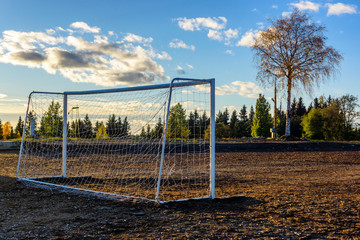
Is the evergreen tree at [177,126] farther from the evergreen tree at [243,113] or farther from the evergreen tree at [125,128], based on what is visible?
the evergreen tree at [243,113]

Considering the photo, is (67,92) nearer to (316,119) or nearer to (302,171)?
(302,171)

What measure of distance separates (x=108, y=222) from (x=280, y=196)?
3.54 metres

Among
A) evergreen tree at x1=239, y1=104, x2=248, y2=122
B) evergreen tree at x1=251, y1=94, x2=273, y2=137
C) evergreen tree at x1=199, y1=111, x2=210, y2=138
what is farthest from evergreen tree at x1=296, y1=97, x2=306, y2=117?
evergreen tree at x1=199, y1=111, x2=210, y2=138

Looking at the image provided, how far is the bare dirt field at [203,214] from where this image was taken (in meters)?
4.07

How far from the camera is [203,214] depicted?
4.75m

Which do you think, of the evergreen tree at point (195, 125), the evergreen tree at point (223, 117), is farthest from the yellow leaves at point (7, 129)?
the evergreen tree at point (195, 125)

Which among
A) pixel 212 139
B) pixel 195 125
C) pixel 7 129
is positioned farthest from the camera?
pixel 7 129

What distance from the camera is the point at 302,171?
393 inches

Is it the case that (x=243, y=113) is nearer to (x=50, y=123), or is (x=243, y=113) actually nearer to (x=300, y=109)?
(x=300, y=109)

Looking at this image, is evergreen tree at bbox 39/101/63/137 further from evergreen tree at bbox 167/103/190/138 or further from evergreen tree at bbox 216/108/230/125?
evergreen tree at bbox 216/108/230/125

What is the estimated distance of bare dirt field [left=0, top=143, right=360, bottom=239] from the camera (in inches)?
160

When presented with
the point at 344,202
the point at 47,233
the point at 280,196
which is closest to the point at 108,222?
the point at 47,233

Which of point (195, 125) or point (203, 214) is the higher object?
point (195, 125)

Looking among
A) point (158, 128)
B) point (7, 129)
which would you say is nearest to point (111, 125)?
point (158, 128)
